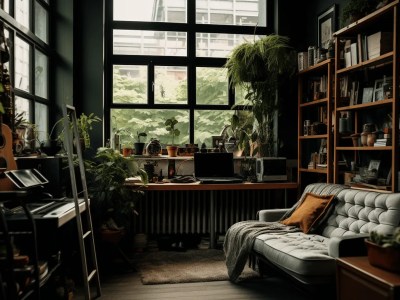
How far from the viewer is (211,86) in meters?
5.54

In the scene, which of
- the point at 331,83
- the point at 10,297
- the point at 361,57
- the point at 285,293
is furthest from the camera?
the point at 331,83

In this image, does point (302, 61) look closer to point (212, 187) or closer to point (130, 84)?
point (212, 187)

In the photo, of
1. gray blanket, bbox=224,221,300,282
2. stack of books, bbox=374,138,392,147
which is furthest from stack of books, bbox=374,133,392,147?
gray blanket, bbox=224,221,300,282

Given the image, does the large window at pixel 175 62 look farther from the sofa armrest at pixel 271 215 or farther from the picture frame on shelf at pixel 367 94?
the picture frame on shelf at pixel 367 94

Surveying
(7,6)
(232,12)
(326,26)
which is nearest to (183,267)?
(7,6)

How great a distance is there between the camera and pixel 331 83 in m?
4.27

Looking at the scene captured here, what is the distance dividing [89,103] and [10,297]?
3374mm

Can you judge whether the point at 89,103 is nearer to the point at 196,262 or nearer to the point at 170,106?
the point at 170,106

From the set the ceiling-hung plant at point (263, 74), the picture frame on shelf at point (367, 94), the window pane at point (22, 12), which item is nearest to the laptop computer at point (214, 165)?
the ceiling-hung plant at point (263, 74)

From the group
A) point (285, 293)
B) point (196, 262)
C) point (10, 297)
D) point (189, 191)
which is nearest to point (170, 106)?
point (189, 191)

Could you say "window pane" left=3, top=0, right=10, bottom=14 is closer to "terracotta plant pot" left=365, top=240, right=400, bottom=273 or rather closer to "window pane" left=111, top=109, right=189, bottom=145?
"window pane" left=111, top=109, right=189, bottom=145

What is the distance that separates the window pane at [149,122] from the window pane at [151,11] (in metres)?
1.18

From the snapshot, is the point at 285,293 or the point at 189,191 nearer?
the point at 285,293

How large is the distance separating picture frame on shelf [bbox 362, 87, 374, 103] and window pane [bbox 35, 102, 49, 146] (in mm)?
3198
